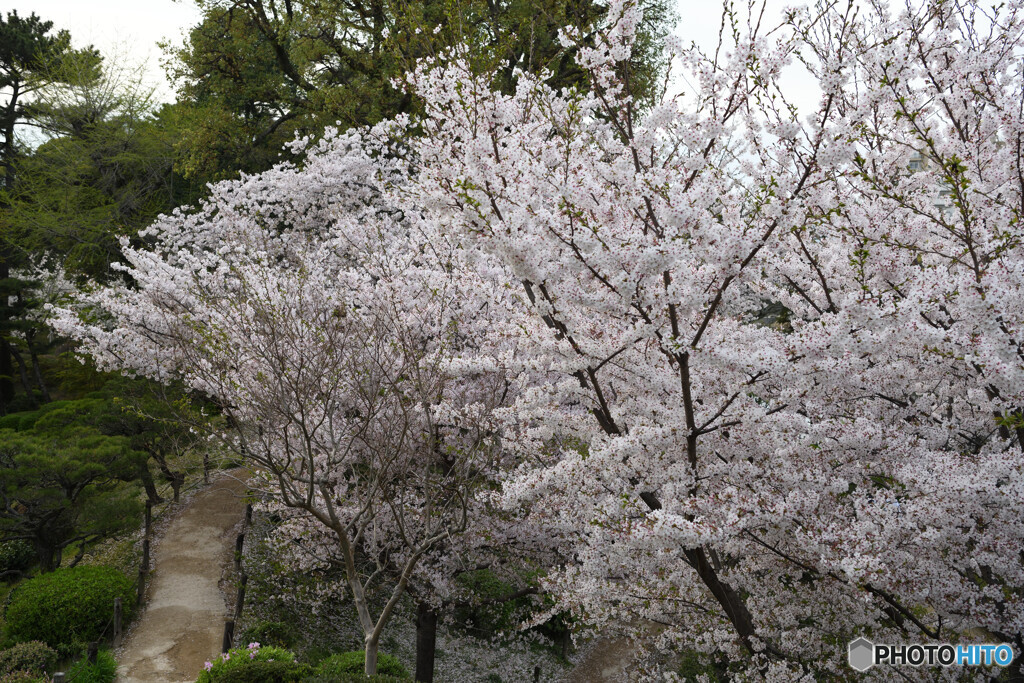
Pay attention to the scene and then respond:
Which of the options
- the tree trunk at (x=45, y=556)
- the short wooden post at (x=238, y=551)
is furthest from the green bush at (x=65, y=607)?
the short wooden post at (x=238, y=551)

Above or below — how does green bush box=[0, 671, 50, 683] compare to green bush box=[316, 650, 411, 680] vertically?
below

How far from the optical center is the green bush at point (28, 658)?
8.62 meters

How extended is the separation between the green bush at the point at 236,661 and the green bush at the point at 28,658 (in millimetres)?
2753

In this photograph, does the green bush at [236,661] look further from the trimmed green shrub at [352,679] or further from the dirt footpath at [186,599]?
the dirt footpath at [186,599]

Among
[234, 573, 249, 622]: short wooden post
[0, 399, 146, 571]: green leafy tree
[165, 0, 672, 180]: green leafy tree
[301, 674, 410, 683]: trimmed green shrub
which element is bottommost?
[301, 674, 410, 683]: trimmed green shrub

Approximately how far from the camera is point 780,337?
5.38 m

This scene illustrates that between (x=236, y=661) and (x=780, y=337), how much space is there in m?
6.09

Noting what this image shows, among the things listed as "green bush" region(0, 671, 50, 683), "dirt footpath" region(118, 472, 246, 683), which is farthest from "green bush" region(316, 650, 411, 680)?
"green bush" region(0, 671, 50, 683)

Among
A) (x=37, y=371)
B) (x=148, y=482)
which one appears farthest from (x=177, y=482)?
(x=37, y=371)

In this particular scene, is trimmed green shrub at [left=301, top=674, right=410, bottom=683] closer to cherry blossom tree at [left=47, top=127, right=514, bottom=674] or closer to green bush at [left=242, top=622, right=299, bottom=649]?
cherry blossom tree at [left=47, top=127, right=514, bottom=674]

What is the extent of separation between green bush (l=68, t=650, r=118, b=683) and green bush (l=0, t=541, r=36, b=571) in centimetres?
491

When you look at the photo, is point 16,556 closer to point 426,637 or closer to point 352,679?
point 426,637

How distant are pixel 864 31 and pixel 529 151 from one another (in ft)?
10.5

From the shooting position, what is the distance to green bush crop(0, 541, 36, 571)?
12477 mm
